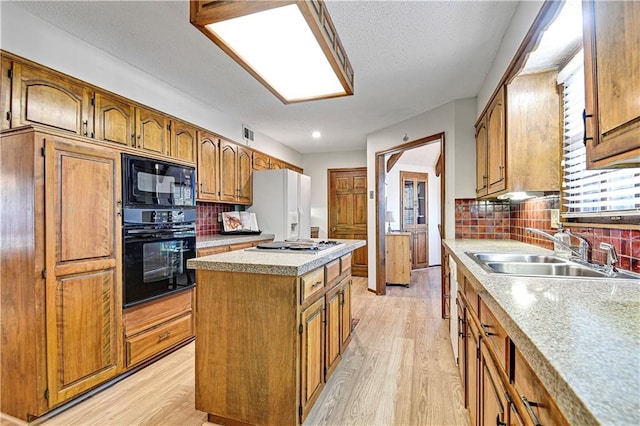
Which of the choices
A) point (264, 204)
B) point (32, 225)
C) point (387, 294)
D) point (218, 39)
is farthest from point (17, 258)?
point (387, 294)

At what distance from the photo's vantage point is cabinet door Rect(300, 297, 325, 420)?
1.62 metres

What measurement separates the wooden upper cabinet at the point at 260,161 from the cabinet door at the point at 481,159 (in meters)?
2.98

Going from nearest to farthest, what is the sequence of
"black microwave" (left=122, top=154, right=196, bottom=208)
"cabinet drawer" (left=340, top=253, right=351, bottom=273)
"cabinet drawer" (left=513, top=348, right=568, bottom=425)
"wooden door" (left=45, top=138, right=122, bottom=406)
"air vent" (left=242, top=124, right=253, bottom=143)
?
1. "cabinet drawer" (left=513, top=348, right=568, bottom=425)
2. "wooden door" (left=45, top=138, right=122, bottom=406)
3. "black microwave" (left=122, top=154, right=196, bottom=208)
4. "cabinet drawer" (left=340, top=253, right=351, bottom=273)
5. "air vent" (left=242, top=124, right=253, bottom=143)

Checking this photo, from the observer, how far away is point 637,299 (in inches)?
36.4

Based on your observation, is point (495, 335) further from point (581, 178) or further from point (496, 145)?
point (496, 145)

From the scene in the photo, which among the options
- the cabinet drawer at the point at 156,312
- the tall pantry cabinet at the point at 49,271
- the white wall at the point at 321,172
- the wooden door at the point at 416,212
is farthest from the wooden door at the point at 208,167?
the wooden door at the point at 416,212

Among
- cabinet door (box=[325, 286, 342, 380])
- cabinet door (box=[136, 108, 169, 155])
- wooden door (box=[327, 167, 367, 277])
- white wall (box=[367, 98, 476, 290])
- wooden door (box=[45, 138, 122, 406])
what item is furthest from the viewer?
wooden door (box=[327, 167, 367, 277])

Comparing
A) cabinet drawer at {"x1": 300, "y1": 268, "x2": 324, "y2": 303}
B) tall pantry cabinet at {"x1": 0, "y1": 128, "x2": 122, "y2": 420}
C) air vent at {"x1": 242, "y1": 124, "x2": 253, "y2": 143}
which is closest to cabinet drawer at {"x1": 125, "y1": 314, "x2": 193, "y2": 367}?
tall pantry cabinet at {"x1": 0, "y1": 128, "x2": 122, "y2": 420}

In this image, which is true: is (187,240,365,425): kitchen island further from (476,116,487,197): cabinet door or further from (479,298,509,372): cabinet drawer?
(476,116,487,197): cabinet door

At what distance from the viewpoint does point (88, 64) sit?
2.27 meters

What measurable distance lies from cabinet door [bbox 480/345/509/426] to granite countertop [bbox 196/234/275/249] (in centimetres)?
254

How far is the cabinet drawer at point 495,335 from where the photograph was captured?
35.8 inches

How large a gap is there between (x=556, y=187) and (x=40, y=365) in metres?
3.37

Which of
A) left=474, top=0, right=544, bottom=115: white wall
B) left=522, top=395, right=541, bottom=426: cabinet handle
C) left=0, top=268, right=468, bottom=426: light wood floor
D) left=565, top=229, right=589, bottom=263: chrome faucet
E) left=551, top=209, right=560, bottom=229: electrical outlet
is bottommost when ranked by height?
left=0, top=268, right=468, bottom=426: light wood floor
